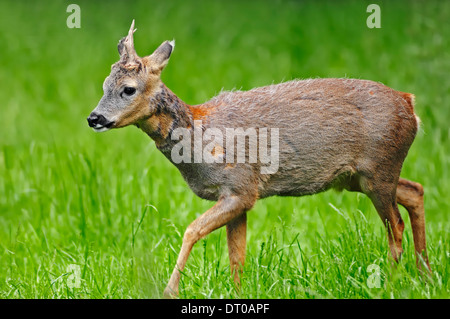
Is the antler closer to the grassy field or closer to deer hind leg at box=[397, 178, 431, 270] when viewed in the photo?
the grassy field

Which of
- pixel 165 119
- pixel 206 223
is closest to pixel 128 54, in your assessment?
pixel 165 119

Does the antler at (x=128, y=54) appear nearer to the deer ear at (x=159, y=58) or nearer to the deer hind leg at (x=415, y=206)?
the deer ear at (x=159, y=58)

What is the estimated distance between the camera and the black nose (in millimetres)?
5074

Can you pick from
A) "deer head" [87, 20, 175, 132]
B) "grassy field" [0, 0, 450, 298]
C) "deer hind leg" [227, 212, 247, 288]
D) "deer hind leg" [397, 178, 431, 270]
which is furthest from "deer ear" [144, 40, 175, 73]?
"deer hind leg" [397, 178, 431, 270]

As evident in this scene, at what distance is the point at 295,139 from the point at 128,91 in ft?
4.04

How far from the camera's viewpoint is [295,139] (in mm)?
5746

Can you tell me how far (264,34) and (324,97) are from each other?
5965 mm

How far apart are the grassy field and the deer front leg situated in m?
0.16

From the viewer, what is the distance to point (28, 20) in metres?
12.2

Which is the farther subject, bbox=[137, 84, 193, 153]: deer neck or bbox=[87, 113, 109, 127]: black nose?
bbox=[137, 84, 193, 153]: deer neck

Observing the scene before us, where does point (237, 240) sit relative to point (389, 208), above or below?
below

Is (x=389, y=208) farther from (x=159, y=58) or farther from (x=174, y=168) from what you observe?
(x=174, y=168)

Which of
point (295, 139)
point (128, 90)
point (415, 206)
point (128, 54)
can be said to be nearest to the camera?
point (128, 90)
